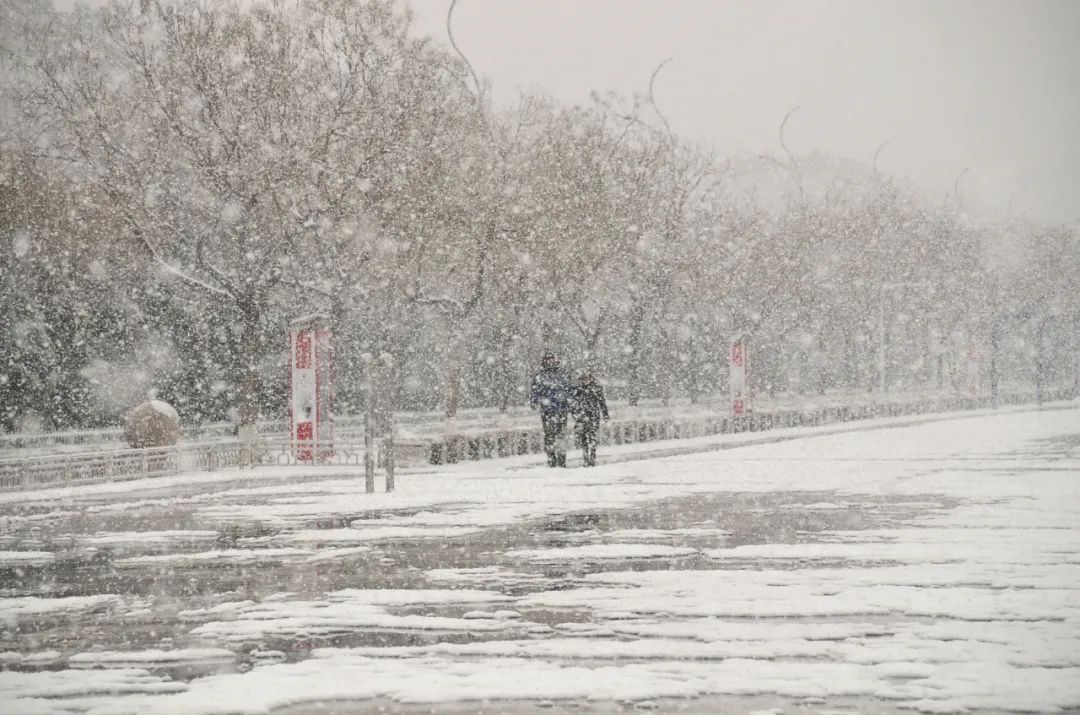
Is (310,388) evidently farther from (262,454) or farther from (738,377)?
(738,377)

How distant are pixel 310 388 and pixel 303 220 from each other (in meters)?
5.55

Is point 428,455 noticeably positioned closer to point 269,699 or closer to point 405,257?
point 405,257

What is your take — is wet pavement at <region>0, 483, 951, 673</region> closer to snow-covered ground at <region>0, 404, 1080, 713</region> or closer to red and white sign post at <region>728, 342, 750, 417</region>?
snow-covered ground at <region>0, 404, 1080, 713</region>

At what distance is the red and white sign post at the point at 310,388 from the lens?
107 feet

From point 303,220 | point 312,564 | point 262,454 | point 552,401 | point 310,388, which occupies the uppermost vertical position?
point 303,220

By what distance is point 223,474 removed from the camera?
30828 millimetres

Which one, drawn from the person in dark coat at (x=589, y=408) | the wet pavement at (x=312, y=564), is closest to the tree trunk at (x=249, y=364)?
the person in dark coat at (x=589, y=408)

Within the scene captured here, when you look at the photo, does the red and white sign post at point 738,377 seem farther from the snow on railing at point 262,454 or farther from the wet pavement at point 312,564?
the wet pavement at point 312,564

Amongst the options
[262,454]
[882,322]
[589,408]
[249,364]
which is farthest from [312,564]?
[882,322]

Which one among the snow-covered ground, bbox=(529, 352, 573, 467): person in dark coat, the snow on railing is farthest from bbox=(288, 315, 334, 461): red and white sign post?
the snow-covered ground

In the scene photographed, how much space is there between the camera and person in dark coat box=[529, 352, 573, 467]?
2969 centimetres

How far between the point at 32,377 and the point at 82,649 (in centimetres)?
3600

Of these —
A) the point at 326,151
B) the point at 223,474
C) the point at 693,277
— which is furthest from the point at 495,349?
the point at 223,474

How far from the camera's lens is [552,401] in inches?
1177
